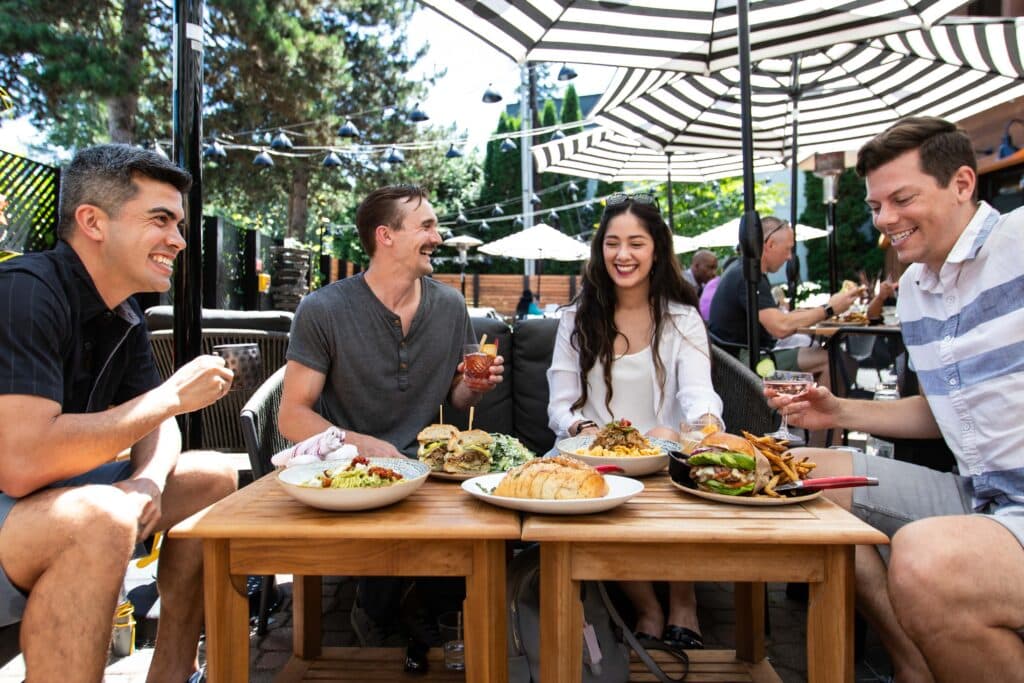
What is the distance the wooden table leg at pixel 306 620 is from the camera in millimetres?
2381

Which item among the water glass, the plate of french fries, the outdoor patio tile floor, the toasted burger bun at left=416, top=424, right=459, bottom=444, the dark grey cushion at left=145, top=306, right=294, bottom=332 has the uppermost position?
the dark grey cushion at left=145, top=306, right=294, bottom=332

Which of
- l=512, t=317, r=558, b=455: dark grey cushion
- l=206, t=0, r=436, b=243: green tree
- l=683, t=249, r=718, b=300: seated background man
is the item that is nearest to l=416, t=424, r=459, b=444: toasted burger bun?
l=512, t=317, r=558, b=455: dark grey cushion

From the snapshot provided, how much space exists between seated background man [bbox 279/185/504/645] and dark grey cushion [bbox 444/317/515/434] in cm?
46

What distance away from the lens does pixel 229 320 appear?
16.6 ft

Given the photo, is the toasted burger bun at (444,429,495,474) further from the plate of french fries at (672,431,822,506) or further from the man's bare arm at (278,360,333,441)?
the man's bare arm at (278,360,333,441)

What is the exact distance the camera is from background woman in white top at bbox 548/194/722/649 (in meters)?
2.90

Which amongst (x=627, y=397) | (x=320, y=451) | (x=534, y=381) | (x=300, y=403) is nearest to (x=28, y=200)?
(x=300, y=403)

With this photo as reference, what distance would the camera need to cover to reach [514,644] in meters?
2.08

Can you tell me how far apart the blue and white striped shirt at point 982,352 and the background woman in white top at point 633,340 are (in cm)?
84

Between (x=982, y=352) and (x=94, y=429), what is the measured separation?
2274mm

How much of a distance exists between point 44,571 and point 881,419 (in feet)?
7.67

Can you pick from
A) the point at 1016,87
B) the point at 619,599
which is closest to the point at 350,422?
the point at 619,599

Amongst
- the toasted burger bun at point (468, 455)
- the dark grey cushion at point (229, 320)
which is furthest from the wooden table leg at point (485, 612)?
the dark grey cushion at point (229, 320)

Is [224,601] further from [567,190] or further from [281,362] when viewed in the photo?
[567,190]
